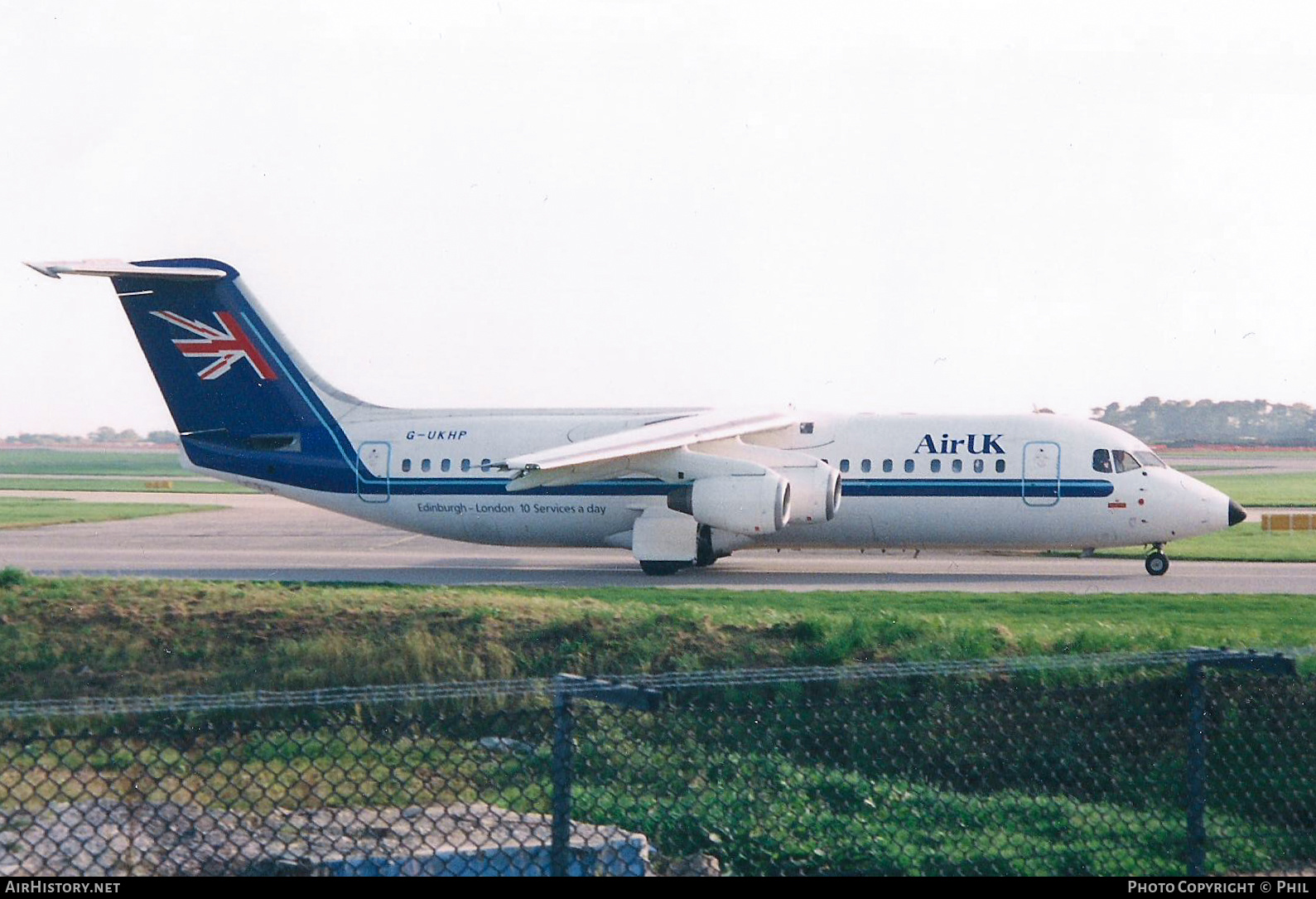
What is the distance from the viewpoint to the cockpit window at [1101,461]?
2770cm

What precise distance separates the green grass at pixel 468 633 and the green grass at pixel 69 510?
2476 centimetres

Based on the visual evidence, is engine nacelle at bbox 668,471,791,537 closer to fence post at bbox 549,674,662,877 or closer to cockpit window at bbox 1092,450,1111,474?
cockpit window at bbox 1092,450,1111,474

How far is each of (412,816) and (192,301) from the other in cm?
2433

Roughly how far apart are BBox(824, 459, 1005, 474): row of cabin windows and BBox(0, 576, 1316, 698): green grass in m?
7.11

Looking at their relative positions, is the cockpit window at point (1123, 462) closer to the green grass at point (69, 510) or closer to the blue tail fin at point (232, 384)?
the blue tail fin at point (232, 384)

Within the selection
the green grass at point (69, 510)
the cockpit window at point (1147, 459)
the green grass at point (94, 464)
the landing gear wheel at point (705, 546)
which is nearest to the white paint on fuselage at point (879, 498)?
the cockpit window at point (1147, 459)

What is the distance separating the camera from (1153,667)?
14250 millimetres

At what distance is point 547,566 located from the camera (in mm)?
30047

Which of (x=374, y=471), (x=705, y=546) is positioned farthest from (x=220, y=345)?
(x=705, y=546)

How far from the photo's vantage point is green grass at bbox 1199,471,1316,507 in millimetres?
58537

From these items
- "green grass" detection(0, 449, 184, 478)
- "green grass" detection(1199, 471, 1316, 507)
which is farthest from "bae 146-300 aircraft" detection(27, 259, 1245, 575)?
"green grass" detection(0, 449, 184, 478)

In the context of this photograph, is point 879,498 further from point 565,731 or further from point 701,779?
point 565,731

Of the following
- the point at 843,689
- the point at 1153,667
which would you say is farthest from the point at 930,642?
the point at 1153,667

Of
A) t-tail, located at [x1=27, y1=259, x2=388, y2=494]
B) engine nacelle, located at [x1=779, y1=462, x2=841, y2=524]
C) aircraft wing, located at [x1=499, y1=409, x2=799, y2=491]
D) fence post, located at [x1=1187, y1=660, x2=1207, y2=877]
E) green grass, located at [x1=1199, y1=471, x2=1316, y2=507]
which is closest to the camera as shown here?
fence post, located at [x1=1187, y1=660, x2=1207, y2=877]
